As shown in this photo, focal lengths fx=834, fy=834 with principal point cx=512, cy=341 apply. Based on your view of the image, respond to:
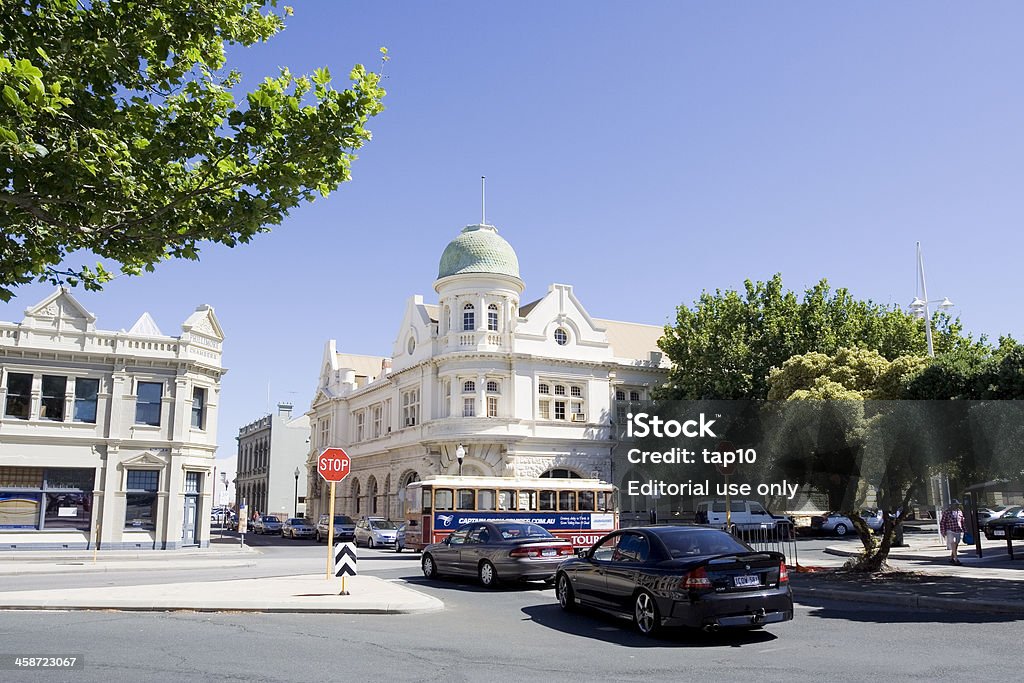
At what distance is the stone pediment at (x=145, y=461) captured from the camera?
34.6 metres

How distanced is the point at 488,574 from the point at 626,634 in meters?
7.05

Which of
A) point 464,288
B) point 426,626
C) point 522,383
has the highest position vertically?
point 464,288

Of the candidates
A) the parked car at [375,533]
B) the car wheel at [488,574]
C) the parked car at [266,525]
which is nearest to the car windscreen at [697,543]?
the car wheel at [488,574]

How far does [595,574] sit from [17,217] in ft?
29.4

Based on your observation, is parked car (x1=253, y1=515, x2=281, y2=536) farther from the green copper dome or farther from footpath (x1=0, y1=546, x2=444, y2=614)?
footpath (x1=0, y1=546, x2=444, y2=614)

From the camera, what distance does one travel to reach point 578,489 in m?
30.3

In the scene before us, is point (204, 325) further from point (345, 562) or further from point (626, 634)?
point (626, 634)

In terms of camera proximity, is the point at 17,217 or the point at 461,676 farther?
the point at 17,217

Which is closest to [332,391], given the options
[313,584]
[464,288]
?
[464,288]

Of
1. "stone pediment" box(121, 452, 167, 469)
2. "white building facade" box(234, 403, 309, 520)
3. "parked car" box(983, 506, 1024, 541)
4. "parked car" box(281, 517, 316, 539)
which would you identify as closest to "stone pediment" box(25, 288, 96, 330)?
"stone pediment" box(121, 452, 167, 469)

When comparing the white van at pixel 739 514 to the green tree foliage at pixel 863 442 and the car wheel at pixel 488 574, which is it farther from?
the car wheel at pixel 488 574

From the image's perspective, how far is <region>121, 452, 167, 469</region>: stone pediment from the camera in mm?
34562

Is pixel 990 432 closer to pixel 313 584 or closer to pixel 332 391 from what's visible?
pixel 313 584

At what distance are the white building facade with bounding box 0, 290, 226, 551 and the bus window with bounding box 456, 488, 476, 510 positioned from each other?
45.0 feet
